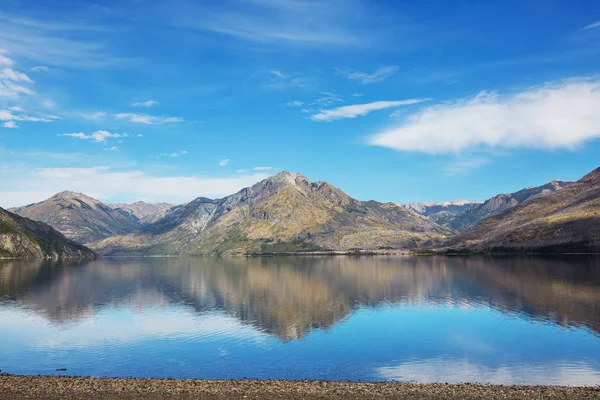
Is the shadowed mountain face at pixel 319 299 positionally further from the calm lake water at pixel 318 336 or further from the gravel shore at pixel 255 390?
the gravel shore at pixel 255 390

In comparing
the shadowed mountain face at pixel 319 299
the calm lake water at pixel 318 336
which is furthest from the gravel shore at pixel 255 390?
the shadowed mountain face at pixel 319 299

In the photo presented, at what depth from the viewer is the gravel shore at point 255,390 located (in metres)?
43.5

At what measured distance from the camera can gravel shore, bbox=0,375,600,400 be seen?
143 ft

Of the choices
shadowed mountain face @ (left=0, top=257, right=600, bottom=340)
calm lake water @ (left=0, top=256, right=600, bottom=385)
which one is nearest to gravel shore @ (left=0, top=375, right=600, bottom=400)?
calm lake water @ (left=0, top=256, right=600, bottom=385)

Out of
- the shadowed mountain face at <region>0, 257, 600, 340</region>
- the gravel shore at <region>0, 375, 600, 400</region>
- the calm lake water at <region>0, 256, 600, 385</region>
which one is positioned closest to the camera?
the gravel shore at <region>0, 375, 600, 400</region>

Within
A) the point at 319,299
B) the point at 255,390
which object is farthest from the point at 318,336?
the point at 319,299

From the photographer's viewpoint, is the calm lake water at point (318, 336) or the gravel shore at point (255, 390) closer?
the gravel shore at point (255, 390)

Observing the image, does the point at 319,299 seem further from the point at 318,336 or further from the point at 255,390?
the point at 255,390

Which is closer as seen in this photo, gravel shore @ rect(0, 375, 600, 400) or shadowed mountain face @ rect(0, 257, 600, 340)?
gravel shore @ rect(0, 375, 600, 400)

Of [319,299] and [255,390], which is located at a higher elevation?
[255,390]

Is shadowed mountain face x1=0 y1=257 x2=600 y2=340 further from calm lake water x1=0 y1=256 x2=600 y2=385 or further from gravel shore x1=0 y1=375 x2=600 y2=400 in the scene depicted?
gravel shore x1=0 y1=375 x2=600 y2=400

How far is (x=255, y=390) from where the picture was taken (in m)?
46.3

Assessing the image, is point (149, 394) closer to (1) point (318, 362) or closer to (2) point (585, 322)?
(1) point (318, 362)

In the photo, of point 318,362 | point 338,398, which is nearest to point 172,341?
point 318,362
